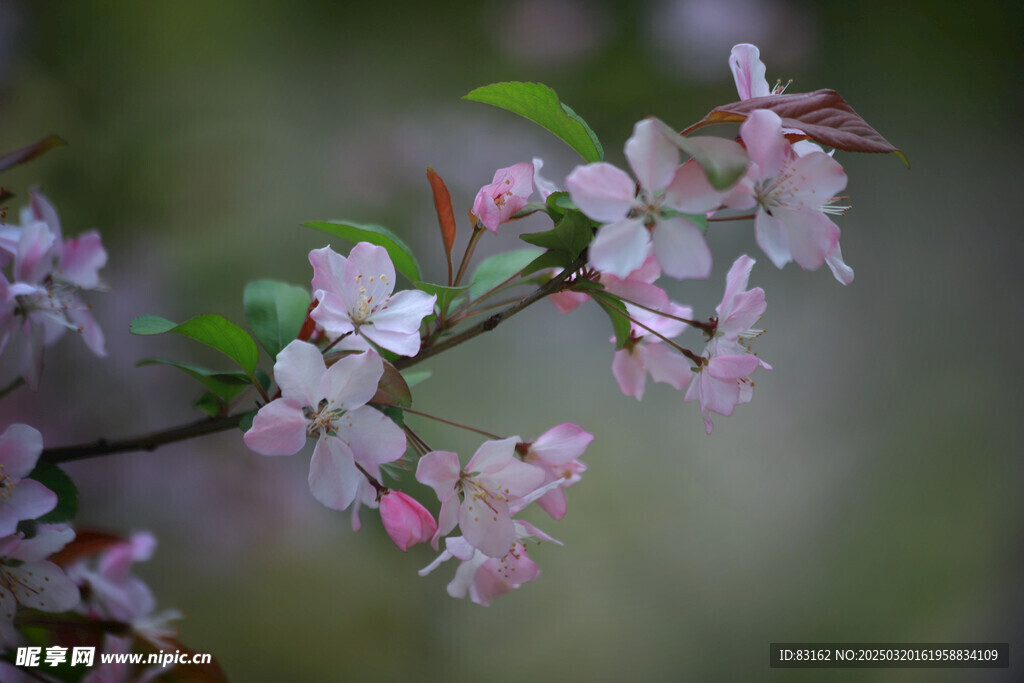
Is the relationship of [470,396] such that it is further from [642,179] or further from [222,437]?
[642,179]

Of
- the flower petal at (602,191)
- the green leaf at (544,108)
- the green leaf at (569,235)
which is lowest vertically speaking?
the green leaf at (569,235)

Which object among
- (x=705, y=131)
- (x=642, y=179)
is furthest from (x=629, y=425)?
(x=642, y=179)

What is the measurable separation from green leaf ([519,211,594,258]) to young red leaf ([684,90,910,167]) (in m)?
0.08

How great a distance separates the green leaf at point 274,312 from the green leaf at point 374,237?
2.8 inches

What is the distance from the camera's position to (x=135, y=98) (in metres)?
1.31

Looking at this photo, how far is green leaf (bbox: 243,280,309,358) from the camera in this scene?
0.48 meters

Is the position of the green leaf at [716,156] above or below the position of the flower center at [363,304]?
above

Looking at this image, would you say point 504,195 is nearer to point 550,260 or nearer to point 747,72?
point 550,260

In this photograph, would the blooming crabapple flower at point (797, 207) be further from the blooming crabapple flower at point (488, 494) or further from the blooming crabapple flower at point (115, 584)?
the blooming crabapple flower at point (115, 584)

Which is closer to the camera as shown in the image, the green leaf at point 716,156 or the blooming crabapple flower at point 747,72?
the green leaf at point 716,156

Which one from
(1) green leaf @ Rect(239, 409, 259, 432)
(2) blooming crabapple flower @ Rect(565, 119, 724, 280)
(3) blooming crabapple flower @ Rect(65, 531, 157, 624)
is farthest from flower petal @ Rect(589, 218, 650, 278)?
(3) blooming crabapple flower @ Rect(65, 531, 157, 624)

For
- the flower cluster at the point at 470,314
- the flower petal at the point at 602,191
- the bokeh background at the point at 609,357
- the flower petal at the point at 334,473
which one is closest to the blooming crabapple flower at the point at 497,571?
the flower cluster at the point at 470,314

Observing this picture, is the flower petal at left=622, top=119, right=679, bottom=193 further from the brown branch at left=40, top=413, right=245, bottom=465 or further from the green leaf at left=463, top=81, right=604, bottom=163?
the brown branch at left=40, top=413, right=245, bottom=465

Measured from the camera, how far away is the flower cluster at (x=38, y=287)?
1.54 feet
